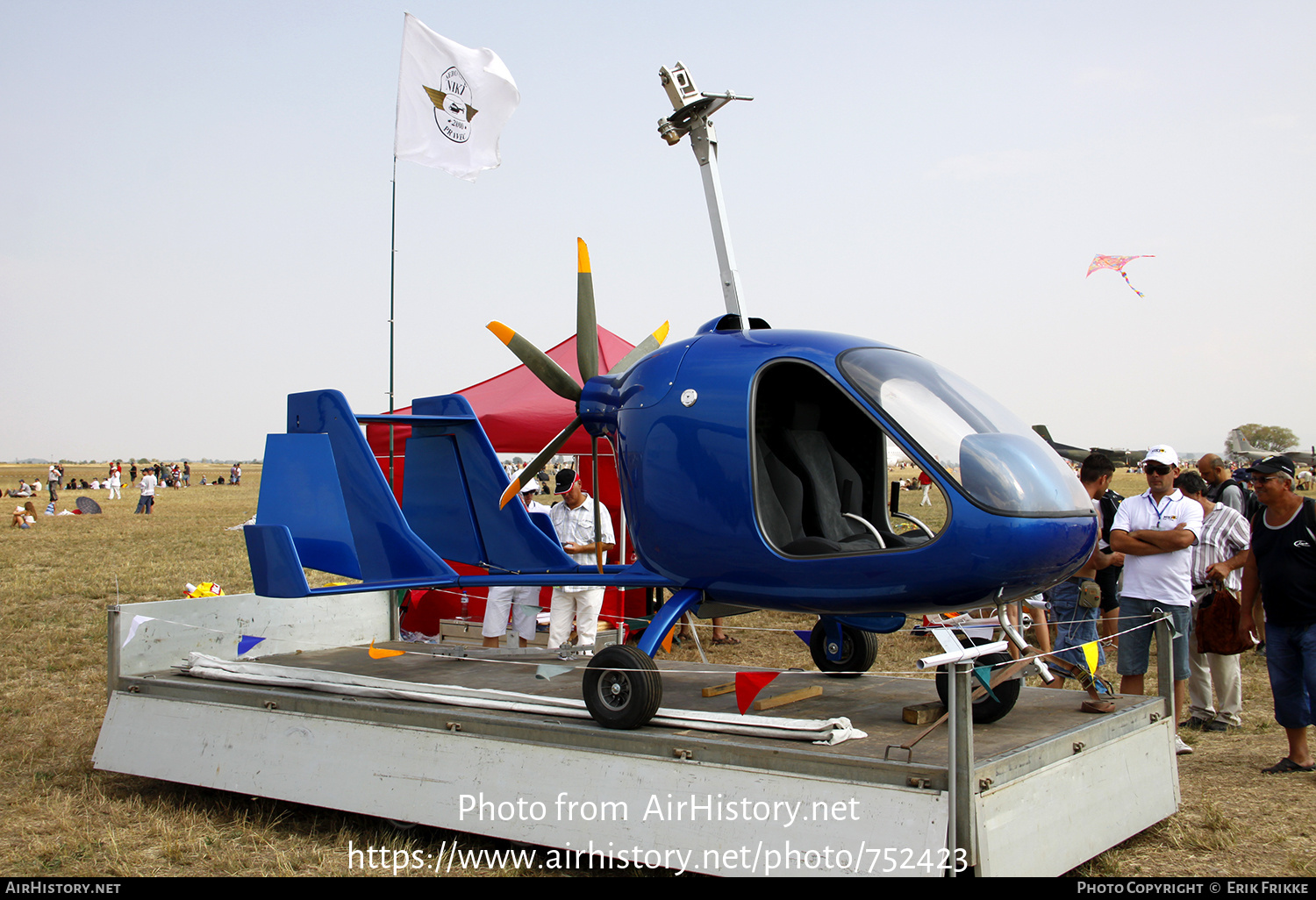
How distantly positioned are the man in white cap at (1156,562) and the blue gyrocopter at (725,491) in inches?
67.5

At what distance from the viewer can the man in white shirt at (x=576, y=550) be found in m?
9.31

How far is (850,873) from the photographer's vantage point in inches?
159

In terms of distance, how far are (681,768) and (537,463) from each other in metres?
2.52

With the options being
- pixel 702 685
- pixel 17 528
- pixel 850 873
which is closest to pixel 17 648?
pixel 702 685

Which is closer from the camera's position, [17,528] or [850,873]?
[850,873]

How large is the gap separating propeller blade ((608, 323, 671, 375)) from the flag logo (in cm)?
525

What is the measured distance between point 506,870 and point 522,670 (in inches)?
86.7

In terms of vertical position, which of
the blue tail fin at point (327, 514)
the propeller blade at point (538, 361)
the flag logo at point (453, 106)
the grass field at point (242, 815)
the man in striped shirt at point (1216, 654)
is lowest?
the grass field at point (242, 815)

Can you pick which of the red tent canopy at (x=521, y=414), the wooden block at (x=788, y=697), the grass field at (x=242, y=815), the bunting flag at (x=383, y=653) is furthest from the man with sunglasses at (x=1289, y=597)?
the red tent canopy at (x=521, y=414)

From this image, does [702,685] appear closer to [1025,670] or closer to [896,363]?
[1025,670]

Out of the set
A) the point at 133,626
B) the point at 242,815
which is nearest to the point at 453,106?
the point at 133,626

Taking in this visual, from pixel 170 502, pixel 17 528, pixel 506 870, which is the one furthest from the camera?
pixel 170 502

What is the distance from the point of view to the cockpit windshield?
4.59 meters

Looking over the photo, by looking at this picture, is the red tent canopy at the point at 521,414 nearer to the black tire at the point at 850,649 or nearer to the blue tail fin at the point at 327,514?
the blue tail fin at the point at 327,514
